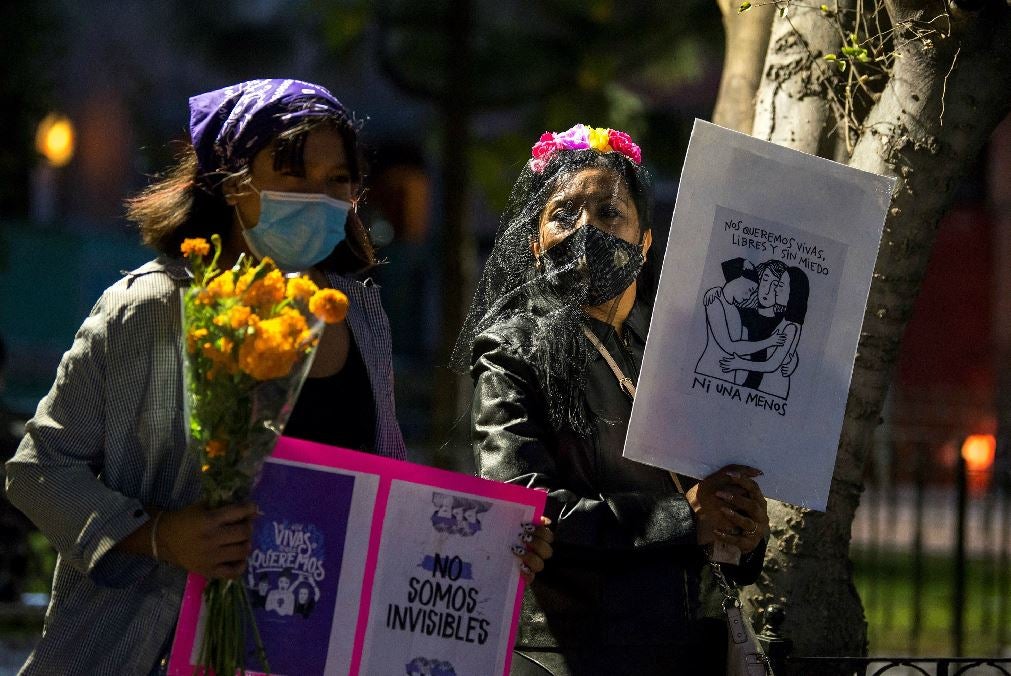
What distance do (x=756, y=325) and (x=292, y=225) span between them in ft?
3.20

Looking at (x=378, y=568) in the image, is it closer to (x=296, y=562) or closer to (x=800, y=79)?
(x=296, y=562)

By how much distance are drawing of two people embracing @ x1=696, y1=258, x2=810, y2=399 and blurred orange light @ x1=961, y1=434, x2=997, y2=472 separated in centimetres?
1157

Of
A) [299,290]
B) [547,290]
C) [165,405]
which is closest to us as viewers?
[299,290]

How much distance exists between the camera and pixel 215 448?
229 cm

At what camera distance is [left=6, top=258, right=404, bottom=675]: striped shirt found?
245 centimetres

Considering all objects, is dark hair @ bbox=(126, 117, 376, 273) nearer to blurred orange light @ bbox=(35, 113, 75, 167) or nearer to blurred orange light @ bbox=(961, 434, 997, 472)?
blurred orange light @ bbox=(35, 113, 75, 167)

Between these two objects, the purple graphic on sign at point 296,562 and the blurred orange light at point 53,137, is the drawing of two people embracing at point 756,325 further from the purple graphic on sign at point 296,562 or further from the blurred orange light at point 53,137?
the blurred orange light at point 53,137

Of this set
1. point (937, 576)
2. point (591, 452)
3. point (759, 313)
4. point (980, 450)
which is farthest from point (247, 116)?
point (980, 450)

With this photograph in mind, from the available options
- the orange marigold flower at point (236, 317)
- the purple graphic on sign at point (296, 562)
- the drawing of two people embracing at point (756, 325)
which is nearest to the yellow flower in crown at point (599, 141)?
the drawing of two people embracing at point (756, 325)

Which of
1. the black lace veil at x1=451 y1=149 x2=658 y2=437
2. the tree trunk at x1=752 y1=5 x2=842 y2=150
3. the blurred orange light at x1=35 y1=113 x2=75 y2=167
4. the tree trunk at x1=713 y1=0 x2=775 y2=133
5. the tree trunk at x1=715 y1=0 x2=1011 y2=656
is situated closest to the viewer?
the black lace veil at x1=451 y1=149 x2=658 y2=437

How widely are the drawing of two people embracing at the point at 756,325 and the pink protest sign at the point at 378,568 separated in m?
0.51

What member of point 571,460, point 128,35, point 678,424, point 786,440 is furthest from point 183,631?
point 128,35

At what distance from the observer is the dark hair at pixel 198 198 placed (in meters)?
2.71

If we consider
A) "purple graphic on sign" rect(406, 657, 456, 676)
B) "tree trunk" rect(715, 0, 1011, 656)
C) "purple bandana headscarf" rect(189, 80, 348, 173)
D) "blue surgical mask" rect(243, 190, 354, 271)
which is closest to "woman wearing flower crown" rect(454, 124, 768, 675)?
"purple graphic on sign" rect(406, 657, 456, 676)
